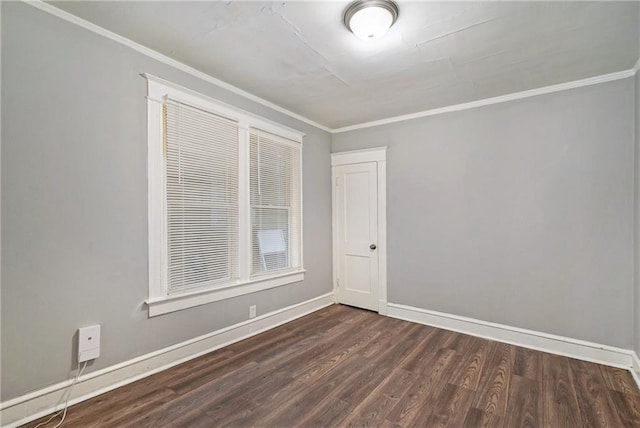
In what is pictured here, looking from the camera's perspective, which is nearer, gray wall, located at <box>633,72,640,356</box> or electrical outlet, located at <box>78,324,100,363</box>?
electrical outlet, located at <box>78,324,100,363</box>

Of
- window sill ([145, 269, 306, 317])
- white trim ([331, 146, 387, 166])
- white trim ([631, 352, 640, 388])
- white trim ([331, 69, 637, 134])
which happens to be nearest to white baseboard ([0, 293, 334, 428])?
window sill ([145, 269, 306, 317])

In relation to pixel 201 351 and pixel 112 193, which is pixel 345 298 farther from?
pixel 112 193

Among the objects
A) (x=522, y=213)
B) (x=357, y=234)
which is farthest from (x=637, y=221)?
(x=357, y=234)

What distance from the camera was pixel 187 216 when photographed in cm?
265

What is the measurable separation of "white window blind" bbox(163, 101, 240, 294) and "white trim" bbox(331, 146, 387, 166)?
1772 mm

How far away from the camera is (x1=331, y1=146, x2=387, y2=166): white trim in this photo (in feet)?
13.3

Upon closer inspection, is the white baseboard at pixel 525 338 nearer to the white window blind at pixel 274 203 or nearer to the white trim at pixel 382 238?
the white trim at pixel 382 238

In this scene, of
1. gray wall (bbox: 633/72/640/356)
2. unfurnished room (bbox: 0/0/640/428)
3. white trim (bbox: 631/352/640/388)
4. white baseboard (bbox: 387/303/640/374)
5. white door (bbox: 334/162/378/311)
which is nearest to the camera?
unfurnished room (bbox: 0/0/640/428)

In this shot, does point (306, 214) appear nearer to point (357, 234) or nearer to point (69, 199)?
point (357, 234)

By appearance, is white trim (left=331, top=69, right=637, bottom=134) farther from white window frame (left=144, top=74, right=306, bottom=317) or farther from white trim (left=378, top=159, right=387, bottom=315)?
white window frame (left=144, top=74, right=306, bottom=317)

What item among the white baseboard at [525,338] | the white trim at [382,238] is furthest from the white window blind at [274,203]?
the white baseboard at [525,338]

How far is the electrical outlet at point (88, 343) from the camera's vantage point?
2.03 meters

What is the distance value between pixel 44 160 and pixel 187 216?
3.34 ft

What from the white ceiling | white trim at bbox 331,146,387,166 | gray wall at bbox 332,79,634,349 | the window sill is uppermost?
the white ceiling
